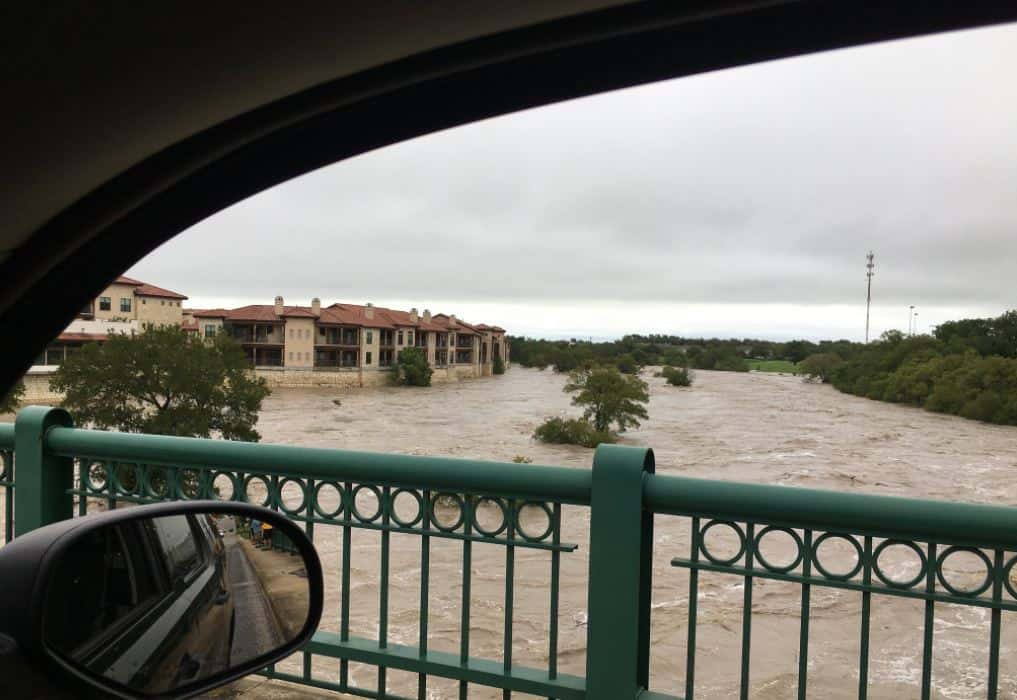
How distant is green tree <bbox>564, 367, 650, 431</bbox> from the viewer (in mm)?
42688

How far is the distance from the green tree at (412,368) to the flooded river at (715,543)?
1.28 m

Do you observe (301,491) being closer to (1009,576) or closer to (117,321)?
(1009,576)

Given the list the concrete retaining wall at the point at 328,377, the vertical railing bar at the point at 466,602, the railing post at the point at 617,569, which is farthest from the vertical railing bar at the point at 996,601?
Result: the concrete retaining wall at the point at 328,377

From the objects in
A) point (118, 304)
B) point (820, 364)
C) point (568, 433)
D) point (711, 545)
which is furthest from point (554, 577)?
point (820, 364)

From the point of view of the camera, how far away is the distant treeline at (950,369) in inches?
→ 1118

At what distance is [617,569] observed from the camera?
1.92 m

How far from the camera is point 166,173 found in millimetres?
1826

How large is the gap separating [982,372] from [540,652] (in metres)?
24.4

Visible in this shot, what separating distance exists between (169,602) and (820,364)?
47727 millimetres

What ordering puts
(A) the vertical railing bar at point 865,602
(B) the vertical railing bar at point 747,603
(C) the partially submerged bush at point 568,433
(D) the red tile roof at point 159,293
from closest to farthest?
1. (A) the vertical railing bar at point 865,602
2. (B) the vertical railing bar at point 747,603
3. (D) the red tile roof at point 159,293
4. (C) the partially submerged bush at point 568,433

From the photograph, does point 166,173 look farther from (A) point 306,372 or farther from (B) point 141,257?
(A) point 306,372

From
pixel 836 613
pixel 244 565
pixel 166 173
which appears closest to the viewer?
pixel 244 565

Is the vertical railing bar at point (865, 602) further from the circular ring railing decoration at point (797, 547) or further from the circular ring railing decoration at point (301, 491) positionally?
the circular ring railing decoration at point (301, 491)

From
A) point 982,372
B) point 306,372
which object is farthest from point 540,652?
point 306,372
